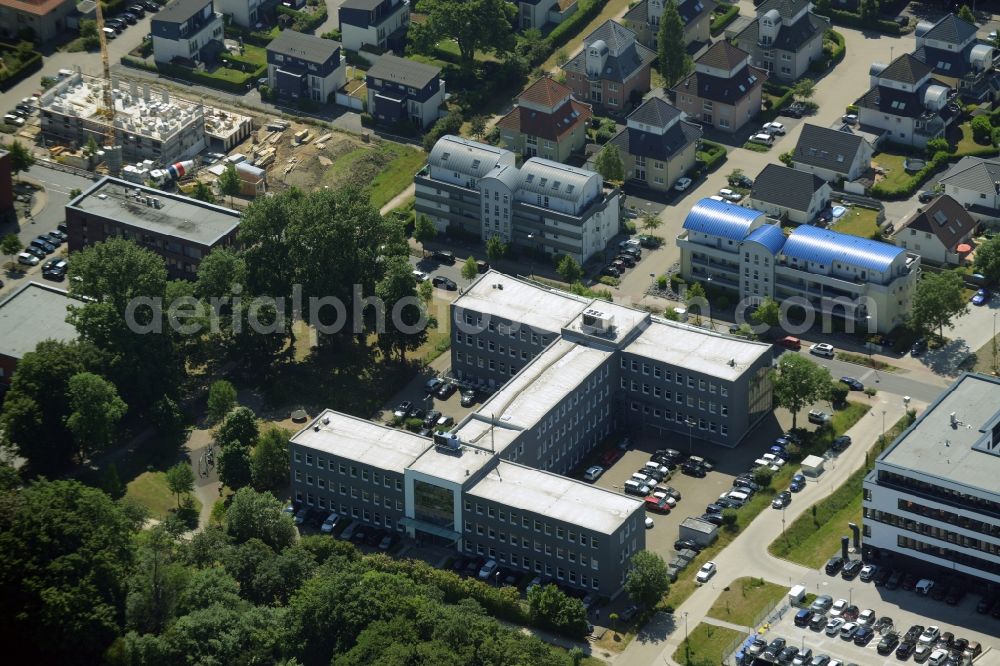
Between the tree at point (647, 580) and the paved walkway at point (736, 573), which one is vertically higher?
the tree at point (647, 580)

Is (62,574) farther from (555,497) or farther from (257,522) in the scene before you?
(555,497)

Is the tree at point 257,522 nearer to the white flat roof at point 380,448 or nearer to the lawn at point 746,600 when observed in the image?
the white flat roof at point 380,448

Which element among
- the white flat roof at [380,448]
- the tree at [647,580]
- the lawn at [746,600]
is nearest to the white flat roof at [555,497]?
the tree at [647,580]

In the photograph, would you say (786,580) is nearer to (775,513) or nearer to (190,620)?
(775,513)

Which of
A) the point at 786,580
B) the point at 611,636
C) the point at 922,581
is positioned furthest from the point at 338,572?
the point at 922,581

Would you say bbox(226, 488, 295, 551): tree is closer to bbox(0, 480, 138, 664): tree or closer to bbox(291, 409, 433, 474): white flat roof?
bbox(291, 409, 433, 474): white flat roof

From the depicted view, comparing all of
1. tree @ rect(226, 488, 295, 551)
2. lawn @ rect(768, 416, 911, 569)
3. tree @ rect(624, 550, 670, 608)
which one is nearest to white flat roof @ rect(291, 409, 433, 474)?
tree @ rect(226, 488, 295, 551)
